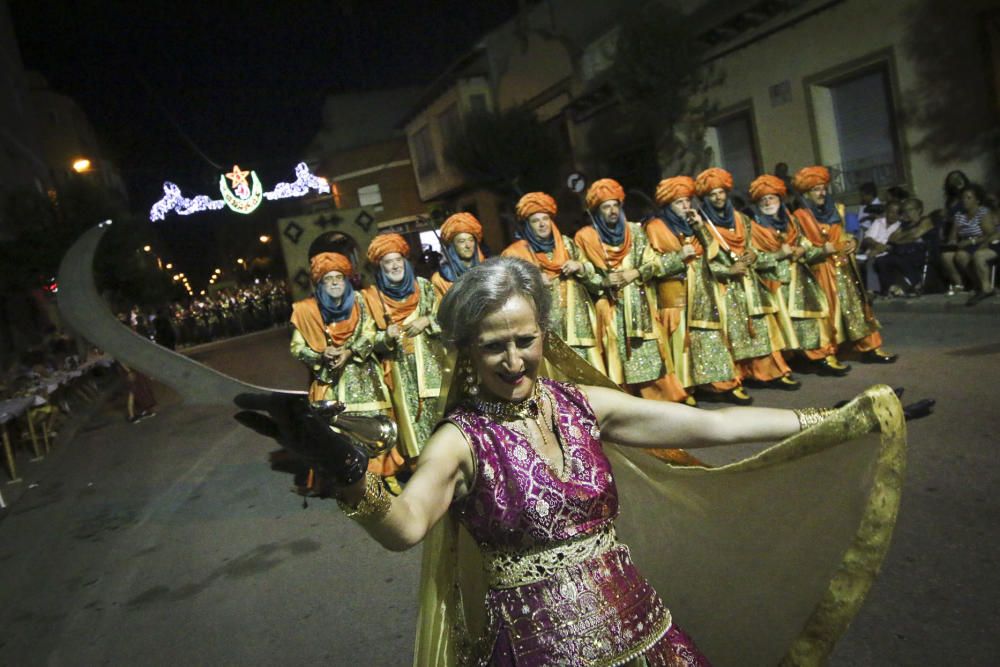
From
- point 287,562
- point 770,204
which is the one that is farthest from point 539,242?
point 287,562

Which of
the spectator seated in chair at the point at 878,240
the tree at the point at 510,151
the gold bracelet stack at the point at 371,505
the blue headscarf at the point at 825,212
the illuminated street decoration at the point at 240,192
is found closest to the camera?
the gold bracelet stack at the point at 371,505

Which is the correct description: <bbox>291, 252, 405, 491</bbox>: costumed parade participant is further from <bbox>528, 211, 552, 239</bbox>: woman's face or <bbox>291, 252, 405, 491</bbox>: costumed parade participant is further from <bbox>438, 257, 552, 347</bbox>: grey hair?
<bbox>438, 257, 552, 347</bbox>: grey hair

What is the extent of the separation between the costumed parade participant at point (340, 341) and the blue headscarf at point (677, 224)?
9.82 feet

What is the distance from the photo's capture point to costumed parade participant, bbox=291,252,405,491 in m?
6.27

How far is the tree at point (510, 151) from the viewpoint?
25.2 m

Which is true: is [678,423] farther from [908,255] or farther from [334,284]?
[908,255]

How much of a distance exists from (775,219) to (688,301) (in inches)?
53.6

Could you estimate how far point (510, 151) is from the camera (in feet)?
83.7

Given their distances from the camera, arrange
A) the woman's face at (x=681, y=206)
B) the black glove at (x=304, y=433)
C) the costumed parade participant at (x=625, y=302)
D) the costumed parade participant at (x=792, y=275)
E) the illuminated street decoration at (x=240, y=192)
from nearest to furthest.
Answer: the black glove at (x=304, y=433), the costumed parade participant at (x=625, y=302), the woman's face at (x=681, y=206), the costumed parade participant at (x=792, y=275), the illuminated street decoration at (x=240, y=192)

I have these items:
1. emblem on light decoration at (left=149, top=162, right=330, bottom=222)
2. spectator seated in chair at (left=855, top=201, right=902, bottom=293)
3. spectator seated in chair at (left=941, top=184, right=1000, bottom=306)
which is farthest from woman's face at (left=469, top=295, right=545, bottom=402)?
emblem on light decoration at (left=149, top=162, right=330, bottom=222)

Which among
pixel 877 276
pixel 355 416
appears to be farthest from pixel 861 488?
pixel 877 276

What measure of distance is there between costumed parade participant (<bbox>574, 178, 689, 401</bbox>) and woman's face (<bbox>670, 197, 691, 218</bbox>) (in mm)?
393

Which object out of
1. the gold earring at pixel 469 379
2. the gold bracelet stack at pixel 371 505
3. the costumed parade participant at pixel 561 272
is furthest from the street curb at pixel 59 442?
the gold bracelet stack at pixel 371 505

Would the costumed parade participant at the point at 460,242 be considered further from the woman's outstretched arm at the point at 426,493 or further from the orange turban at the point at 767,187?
the woman's outstretched arm at the point at 426,493
